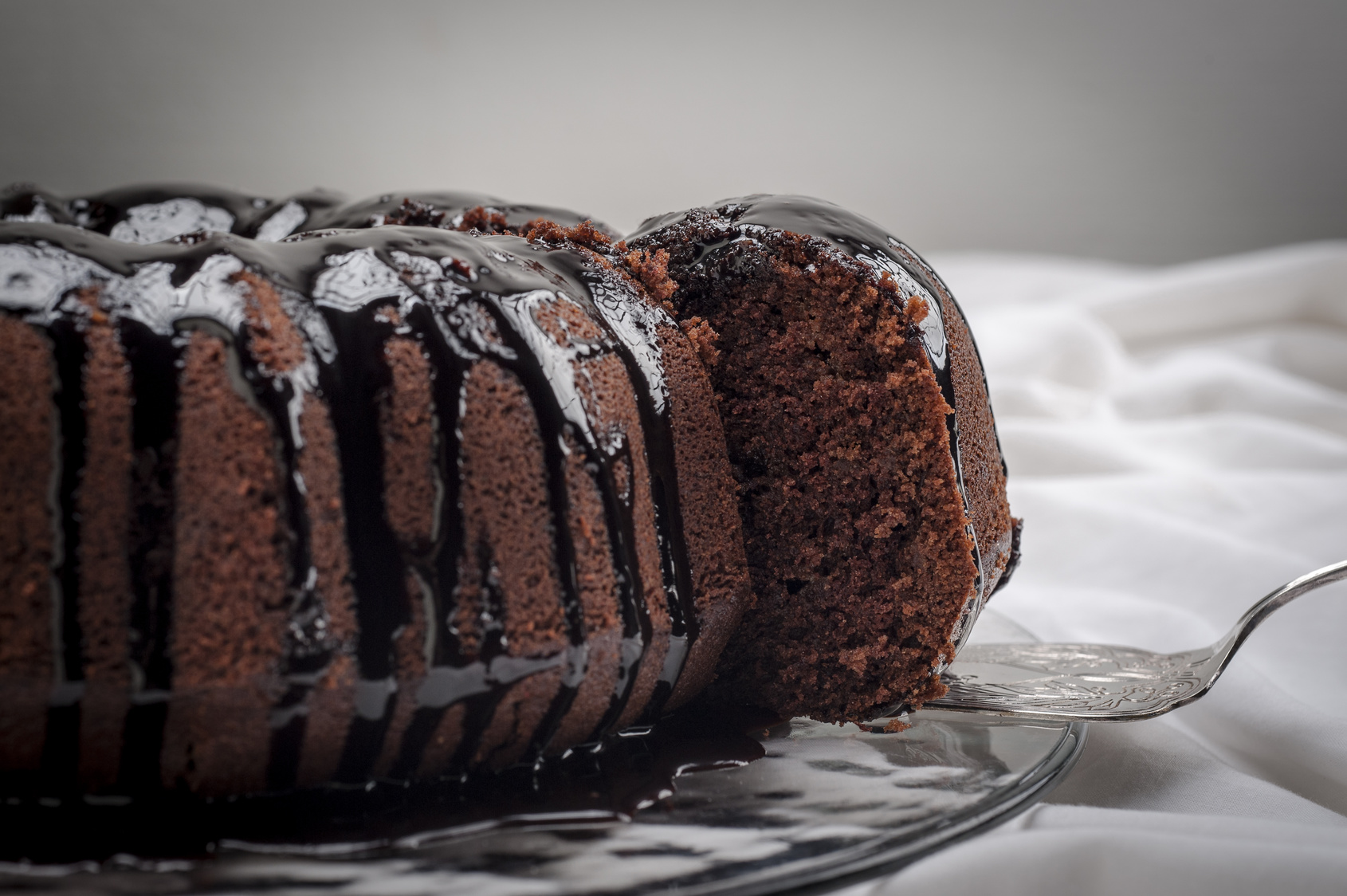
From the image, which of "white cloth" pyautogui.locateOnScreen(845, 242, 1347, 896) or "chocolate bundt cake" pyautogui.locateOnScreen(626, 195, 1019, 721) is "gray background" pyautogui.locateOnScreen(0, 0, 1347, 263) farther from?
"chocolate bundt cake" pyautogui.locateOnScreen(626, 195, 1019, 721)

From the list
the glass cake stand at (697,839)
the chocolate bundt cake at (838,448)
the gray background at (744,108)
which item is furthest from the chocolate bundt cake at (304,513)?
the gray background at (744,108)

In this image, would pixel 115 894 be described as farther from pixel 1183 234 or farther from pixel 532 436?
pixel 1183 234

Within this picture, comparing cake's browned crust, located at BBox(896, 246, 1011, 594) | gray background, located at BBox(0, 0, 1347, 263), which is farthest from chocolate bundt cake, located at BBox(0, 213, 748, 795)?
gray background, located at BBox(0, 0, 1347, 263)

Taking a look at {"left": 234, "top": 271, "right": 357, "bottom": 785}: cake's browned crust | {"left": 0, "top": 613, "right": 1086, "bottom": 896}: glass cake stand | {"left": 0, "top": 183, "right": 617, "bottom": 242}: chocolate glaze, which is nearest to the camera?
{"left": 0, "top": 613, "right": 1086, "bottom": 896}: glass cake stand

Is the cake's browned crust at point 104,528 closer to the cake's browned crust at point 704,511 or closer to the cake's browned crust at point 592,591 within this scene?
the cake's browned crust at point 592,591

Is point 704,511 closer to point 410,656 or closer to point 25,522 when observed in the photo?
point 410,656

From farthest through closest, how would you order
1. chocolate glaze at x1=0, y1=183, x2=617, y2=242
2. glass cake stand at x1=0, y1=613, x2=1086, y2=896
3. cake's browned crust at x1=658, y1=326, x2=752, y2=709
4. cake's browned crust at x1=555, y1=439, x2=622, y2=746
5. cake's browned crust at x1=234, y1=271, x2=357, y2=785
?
chocolate glaze at x1=0, y1=183, x2=617, y2=242 < cake's browned crust at x1=658, y1=326, x2=752, y2=709 < cake's browned crust at x1=555, y1=439, x2=622, y2=746 < cake's browned crust at x1=234, y1=271, x2=357, y2=785 < glass cake stand at x1=0, y1=613, x2=1086, y2=896
